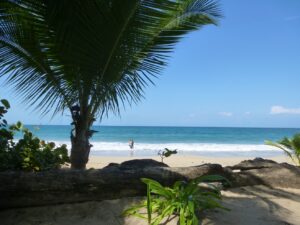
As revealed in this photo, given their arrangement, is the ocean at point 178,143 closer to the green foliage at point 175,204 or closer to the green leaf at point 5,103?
the green leaf at point 5,103

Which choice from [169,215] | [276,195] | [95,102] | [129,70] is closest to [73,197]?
[169,215]

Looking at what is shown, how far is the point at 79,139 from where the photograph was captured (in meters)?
4.60

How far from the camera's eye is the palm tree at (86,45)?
3.84 meters

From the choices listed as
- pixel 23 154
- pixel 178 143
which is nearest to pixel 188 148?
pixel 178 143

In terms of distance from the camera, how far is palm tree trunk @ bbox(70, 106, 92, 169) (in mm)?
4562

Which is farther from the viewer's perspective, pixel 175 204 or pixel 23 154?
pixel 23 154

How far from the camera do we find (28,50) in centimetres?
419

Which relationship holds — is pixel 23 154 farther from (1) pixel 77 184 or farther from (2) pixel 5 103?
(1) pixel 77 184

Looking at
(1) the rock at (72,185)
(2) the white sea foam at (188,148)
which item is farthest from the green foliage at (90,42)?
A: (2) the white sea foam at (188,148)

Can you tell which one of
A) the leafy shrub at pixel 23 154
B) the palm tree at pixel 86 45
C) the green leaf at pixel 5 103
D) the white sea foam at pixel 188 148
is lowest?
the white sea foam at pixel 188 148

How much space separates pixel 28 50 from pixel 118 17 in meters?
1.22

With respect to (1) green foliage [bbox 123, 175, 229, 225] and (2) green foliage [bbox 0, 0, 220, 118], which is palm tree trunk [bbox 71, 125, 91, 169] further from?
(1) green foliage [bbox 123, 175, 229, 225]

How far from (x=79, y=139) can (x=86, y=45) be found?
4.33 ft

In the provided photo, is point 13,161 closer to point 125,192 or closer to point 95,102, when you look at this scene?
point 95,102
